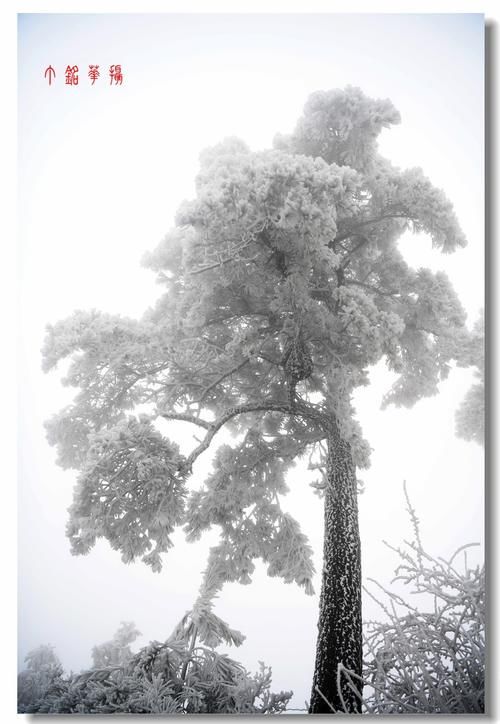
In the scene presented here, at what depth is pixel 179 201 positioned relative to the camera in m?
5.75

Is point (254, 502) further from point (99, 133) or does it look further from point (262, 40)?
point (262, 40)

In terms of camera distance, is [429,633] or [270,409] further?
[270,409]

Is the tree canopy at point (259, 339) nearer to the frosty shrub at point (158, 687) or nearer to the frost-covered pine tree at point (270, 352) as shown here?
the frost-covered pine tree at point (270, 352)

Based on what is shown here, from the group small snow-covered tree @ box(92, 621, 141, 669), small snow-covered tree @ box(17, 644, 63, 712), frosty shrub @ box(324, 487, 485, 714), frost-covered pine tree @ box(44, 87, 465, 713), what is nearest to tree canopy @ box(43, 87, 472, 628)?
frost-covered pine tree @ box(44, 87, 465, 713)

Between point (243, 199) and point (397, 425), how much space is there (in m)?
3.35

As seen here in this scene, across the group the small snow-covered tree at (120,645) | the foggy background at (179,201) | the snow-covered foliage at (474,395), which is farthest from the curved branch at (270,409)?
the small snow-covered tree at (120,645)

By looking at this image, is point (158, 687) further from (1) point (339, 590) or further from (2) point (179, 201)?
(2) point (179, 201)

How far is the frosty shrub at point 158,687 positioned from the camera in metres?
4.72

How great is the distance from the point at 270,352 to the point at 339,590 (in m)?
2.28

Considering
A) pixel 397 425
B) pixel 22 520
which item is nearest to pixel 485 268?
pixel 397 425

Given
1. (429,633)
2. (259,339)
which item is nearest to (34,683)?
(429,633)

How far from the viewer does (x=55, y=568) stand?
5449mm

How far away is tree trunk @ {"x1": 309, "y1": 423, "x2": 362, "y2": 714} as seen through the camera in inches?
181

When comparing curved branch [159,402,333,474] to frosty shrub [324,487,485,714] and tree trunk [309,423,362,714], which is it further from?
frosty shrub [324,487,485,714]
